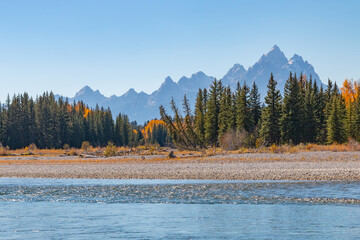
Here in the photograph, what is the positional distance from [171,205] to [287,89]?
2114 inches

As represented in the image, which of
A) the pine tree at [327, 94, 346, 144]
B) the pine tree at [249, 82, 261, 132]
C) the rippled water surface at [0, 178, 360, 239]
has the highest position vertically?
the pine tree at [249, 82, 261, 132]

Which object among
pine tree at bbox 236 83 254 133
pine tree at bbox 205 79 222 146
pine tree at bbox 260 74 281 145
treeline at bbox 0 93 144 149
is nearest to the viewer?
pine tree at bbox 260 74 281 145

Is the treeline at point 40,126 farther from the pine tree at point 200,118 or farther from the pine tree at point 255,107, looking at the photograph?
the pine tree at point 255,107

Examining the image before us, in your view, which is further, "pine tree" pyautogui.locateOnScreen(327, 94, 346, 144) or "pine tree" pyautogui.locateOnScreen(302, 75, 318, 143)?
"pine tree" pyautogui.locateOnScreen(302, 75, 318, 143)

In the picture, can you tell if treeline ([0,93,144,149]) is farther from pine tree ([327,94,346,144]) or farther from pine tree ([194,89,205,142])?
pine tree ([327,94,346,144])

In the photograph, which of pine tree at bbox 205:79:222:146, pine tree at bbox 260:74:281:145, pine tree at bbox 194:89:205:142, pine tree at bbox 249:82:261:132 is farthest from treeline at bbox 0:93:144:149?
pine tree at bbox 260:74:281:145

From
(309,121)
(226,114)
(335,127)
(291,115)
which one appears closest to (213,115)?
(226,114)

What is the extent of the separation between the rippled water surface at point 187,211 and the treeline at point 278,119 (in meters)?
30.1

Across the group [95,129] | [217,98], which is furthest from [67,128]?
[217,98]

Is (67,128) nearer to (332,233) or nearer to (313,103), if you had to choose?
(313,103)

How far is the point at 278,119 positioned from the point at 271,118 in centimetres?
114

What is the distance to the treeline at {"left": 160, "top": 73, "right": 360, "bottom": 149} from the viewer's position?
202 ft

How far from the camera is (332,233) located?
11836 millimetres

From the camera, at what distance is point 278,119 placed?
65375 mm
